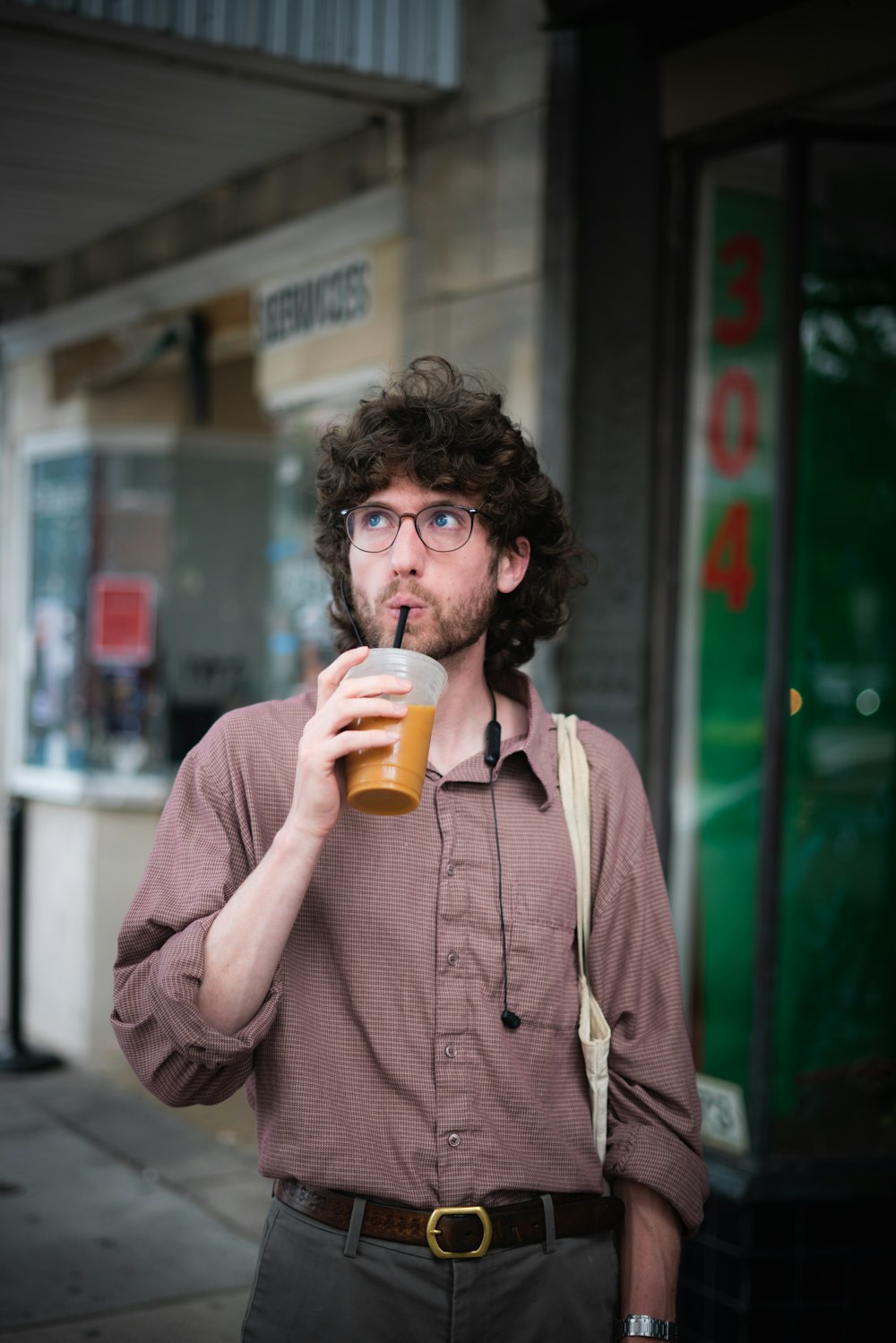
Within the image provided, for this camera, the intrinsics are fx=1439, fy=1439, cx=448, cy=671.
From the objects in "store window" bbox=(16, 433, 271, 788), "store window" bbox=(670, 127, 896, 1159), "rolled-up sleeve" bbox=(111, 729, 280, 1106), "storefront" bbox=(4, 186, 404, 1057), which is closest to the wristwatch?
"rolled-up sleeve" bbox=(111, 729, 280, 1106)

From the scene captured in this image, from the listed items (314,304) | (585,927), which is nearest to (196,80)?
(314,304)

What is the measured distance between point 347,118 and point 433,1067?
4.40 m

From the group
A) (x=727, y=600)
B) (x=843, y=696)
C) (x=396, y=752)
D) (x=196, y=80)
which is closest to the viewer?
(x=396, y=752)

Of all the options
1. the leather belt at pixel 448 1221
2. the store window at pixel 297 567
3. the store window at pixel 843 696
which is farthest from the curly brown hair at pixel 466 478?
the store window at pixel 297 567

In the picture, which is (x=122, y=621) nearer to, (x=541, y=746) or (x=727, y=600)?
(x=727, y=600)

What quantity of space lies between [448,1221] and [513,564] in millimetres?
1101

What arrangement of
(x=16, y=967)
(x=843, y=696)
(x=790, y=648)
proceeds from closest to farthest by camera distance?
(x=790, y=648) < (x=843, y=696) < (x=16, y=967)

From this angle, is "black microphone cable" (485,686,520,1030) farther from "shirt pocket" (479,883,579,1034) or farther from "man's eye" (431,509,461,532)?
"man's eye" (431,509,461,532)

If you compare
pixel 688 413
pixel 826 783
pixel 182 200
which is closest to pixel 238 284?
pixel 182 200

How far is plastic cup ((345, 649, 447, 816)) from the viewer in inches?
75.7

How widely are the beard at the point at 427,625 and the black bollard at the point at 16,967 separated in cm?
572

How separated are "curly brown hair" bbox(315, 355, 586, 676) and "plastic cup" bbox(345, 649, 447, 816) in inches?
16.5

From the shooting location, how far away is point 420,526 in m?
2.29

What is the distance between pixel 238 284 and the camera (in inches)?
265
